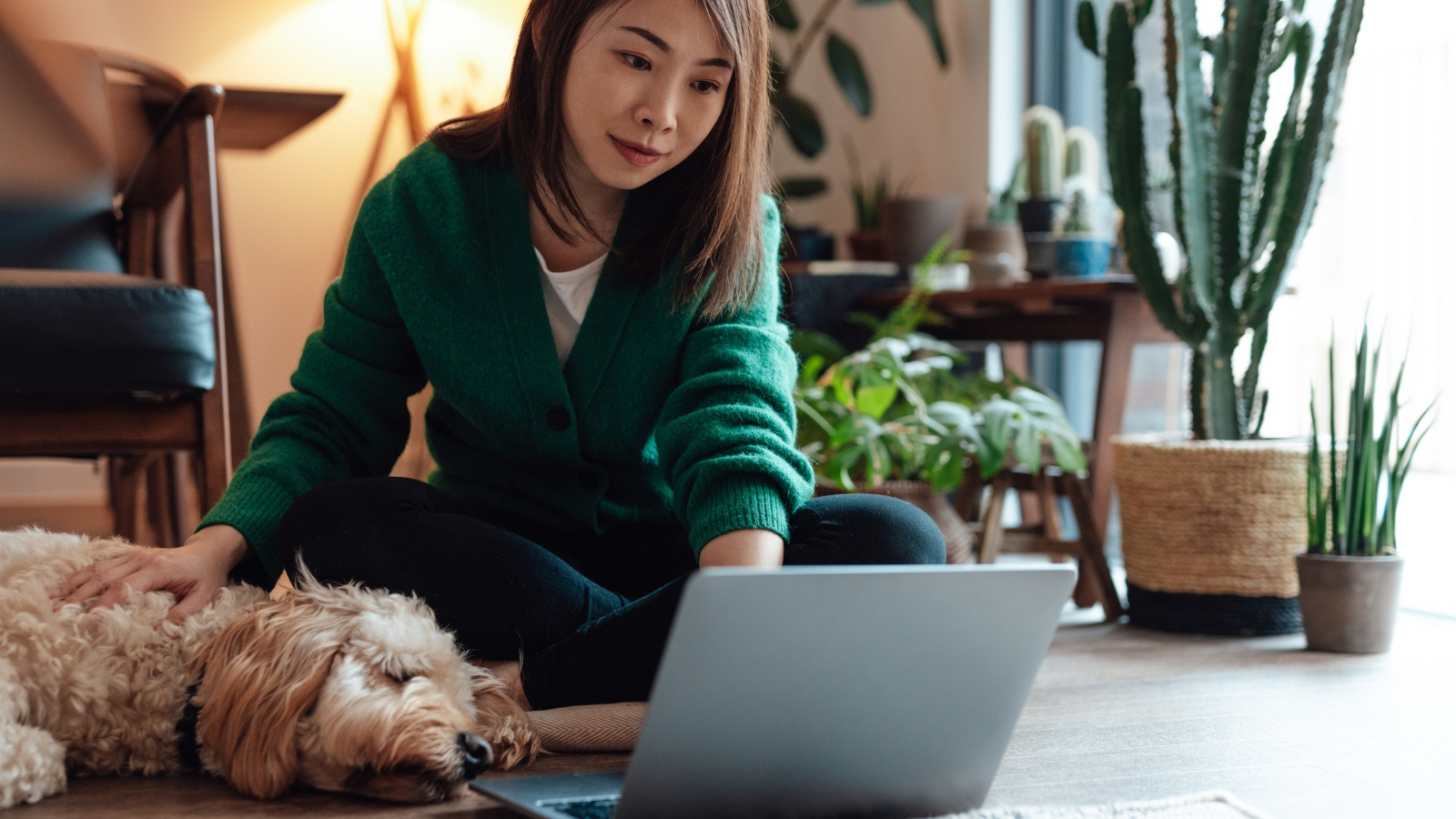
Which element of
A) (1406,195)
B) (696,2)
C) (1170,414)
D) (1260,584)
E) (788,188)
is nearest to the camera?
(696,2)

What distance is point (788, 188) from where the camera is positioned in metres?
3.24

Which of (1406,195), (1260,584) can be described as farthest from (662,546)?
(1406,195)

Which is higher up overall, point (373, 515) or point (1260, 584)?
point (373, 515)

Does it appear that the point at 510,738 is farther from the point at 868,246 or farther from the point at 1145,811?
the point at 868,246

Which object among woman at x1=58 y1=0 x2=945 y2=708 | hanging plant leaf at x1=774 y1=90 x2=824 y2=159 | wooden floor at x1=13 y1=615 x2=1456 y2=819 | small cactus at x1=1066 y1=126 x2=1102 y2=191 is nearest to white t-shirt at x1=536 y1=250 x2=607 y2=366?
woman at x1=58 y1=0 x2=945 y2=708

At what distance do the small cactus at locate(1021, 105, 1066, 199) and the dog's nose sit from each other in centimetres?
177

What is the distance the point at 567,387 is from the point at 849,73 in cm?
219

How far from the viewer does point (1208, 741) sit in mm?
1153

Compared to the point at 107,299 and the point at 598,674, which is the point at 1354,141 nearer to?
the point at 598,674

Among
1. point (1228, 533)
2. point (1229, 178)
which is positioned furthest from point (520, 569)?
point (1229, 178)

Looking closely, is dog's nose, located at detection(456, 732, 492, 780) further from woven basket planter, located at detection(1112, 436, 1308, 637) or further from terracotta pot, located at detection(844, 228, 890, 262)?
terracotta pot, located at detection(844, 228, 890, 262)

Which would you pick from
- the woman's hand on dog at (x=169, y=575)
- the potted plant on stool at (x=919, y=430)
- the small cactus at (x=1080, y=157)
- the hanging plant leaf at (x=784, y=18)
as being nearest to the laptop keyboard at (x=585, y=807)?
the woman's hand on dog at (x=169, y=575)

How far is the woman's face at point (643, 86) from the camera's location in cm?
106

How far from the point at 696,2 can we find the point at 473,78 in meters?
2.37
